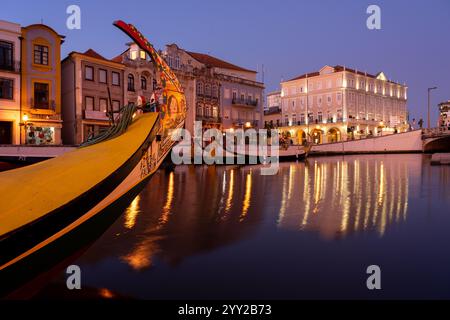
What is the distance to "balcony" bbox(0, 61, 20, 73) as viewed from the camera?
30741mm

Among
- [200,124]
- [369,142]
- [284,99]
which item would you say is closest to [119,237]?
[200,124]

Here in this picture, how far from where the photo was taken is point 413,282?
514 cm

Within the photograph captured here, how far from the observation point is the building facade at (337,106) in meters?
76.8

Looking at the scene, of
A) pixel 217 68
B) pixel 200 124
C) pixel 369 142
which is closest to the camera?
pixel 200 124

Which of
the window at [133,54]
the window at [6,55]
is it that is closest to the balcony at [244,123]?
the window at [133,54]

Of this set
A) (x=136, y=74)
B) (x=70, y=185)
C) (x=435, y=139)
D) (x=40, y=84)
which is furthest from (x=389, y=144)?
(x=70, y=185)

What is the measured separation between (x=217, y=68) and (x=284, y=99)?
32750 millimetres

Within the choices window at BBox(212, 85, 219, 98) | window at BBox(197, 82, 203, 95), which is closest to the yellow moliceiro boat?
window at BBox(197, 82, 203, 95)

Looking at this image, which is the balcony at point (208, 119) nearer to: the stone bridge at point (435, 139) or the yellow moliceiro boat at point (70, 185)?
the stone bridge at point (435, 139)

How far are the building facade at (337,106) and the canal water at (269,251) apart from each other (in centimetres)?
6765

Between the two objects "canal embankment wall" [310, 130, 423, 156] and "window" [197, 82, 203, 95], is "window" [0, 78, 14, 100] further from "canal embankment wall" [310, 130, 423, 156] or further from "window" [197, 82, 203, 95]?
"canal embankment wall" [310, 130, 423, 156]

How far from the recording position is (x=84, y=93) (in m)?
36.4

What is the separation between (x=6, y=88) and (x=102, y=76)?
365 inches
